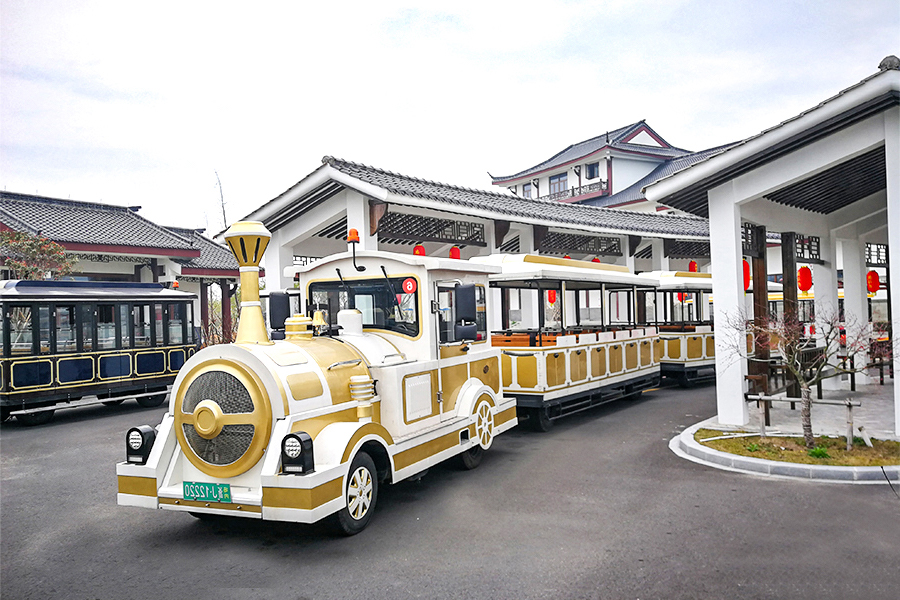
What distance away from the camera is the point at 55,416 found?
1149cm

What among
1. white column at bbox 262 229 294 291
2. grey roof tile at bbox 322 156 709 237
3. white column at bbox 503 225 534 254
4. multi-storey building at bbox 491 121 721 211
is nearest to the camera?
grey roof tile at bbox 322 156 709 237

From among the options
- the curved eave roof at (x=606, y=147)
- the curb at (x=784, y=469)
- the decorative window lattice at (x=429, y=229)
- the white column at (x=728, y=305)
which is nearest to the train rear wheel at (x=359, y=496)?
the curb at (x=784, y=469)

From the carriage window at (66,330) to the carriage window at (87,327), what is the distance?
133mm

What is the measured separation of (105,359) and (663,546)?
34.4 feet

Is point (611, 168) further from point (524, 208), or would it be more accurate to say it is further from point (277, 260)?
point (277, 260)

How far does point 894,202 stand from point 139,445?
7.81 meters

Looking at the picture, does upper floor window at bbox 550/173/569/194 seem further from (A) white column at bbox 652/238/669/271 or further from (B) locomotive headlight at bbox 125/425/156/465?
(B) locomotive headlight at bbox 125/425/156/465

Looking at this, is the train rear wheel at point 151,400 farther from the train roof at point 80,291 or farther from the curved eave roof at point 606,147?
the curved eave roof at point 606,147

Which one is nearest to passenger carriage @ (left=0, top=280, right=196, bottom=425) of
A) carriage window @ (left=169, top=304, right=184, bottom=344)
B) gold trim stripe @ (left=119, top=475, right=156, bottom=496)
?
carriage window @ (left=169, top=304, right=184, bottom=344)

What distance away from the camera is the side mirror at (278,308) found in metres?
6.41

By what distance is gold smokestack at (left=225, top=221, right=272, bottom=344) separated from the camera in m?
5.34

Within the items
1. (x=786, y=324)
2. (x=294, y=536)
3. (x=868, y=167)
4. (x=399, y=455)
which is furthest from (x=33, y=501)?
(x=868, y=167)

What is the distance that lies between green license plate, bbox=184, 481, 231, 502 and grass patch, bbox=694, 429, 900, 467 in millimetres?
5172

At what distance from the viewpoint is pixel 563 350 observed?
9.38m
